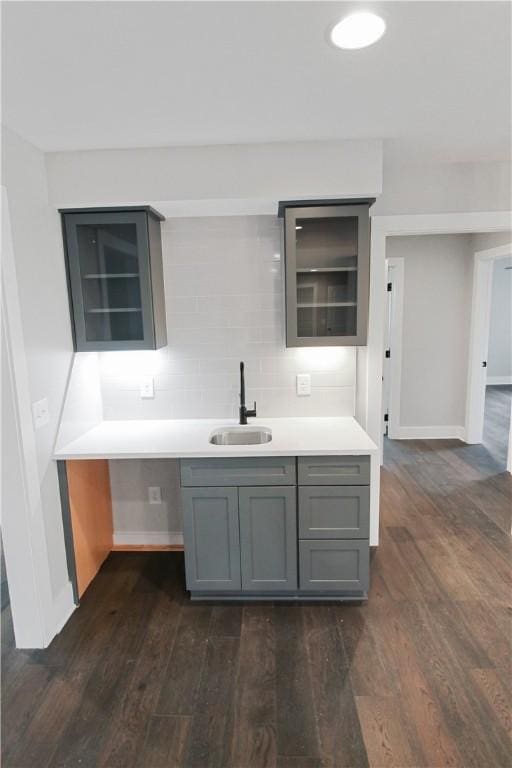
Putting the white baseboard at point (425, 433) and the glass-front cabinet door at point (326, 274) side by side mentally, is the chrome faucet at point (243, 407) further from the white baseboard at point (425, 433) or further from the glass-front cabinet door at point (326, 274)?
the white baseboard at point (425, 433)

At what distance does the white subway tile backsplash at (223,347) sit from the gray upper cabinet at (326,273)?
250mm

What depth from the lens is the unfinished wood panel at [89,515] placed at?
7.70 feet

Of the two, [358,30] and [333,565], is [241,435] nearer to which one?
[333,565]

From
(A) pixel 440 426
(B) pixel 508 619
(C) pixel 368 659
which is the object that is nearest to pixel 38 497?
(C) pixel 368 659

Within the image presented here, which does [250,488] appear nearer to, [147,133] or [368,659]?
[368,659]

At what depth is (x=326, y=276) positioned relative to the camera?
7.89 ft

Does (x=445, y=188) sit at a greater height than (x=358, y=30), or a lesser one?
lesser

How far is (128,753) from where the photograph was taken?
1537 mm

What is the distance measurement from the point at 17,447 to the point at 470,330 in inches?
184

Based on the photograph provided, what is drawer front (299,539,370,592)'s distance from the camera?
223 cm

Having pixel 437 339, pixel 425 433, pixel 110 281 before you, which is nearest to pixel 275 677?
pixel 110 281

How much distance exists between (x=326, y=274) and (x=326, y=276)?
1cm

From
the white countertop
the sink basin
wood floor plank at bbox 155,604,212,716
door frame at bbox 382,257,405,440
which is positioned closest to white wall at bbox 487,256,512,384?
door frame at bbox 382,257,405,440

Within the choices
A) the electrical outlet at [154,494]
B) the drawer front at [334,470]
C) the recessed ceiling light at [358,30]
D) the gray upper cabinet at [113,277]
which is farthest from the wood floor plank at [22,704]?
the recessed ceiling light at [358,30]
